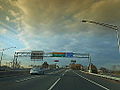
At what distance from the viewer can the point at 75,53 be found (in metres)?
71.2

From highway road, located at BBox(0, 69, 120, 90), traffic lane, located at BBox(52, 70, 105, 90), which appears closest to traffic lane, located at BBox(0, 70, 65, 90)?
highway road, located at BBox(0, 69, 120, 90)

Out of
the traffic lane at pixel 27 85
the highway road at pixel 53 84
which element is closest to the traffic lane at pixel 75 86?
the highway road at pixel 53 84

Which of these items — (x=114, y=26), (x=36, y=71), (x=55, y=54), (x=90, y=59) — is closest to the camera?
(x=114, y=26)

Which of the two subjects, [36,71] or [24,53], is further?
[24,53]

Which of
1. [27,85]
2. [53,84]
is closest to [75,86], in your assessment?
[53,84]

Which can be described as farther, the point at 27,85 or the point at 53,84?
the point at 53,84

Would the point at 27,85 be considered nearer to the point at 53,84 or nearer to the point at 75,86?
the point at 53,84

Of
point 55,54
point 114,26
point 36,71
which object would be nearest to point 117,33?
point 114,26

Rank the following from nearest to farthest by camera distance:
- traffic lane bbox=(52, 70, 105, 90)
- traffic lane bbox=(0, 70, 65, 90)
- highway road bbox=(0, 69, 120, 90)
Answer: traffic lane bbox=(0, 70, 65, 90), highway road bbox=(0, 69, 120, 90), traffic lane bbox=(52, 70, 105, 90)

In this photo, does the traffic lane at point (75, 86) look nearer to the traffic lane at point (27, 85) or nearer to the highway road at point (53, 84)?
the highway road at point (53, 84)

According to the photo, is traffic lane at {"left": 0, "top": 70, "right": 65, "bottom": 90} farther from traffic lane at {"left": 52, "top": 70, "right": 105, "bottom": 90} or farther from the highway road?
traffic lane at {"left": 52, "top": 70, "right": 105, "bottom": 90}

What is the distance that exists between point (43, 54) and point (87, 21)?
4749 cm

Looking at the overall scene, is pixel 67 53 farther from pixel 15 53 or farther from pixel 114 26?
pixel 114 26

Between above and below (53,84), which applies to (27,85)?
above
